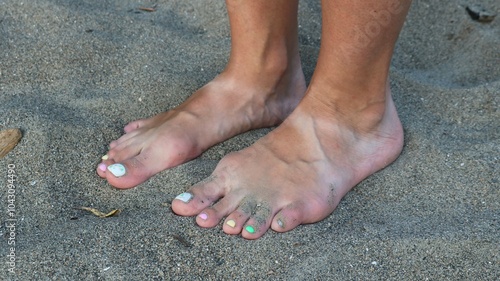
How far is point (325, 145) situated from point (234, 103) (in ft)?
1.08

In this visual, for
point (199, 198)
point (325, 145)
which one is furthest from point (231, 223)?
point (325, 145)

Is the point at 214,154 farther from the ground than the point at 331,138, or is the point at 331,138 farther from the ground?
the point at 331,138

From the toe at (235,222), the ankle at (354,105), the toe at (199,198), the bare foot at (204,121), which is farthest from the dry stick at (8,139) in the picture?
the ankle at (354,105)

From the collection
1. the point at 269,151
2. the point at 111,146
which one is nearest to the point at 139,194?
the point at 111,146

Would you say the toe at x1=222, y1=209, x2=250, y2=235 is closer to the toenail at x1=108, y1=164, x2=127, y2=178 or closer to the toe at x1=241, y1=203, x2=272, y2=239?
the toe at x1=241, y1=203, x2=272, y2=239

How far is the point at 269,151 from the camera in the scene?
1.71 m

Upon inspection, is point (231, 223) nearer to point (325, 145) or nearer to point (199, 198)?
point (199, 198)

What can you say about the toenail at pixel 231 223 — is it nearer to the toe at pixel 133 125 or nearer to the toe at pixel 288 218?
the toe at pixel 288 218

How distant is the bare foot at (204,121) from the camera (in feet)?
5.69

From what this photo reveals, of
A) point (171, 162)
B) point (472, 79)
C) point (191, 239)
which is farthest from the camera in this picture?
point (472, 79)

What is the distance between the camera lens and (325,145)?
1.71 meters

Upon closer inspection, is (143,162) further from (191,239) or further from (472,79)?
(472,79)

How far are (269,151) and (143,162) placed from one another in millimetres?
319

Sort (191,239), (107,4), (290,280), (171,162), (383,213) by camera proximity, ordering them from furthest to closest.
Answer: (107,4)
(171,162)
(383,213)
(191,239)
(290,280)
